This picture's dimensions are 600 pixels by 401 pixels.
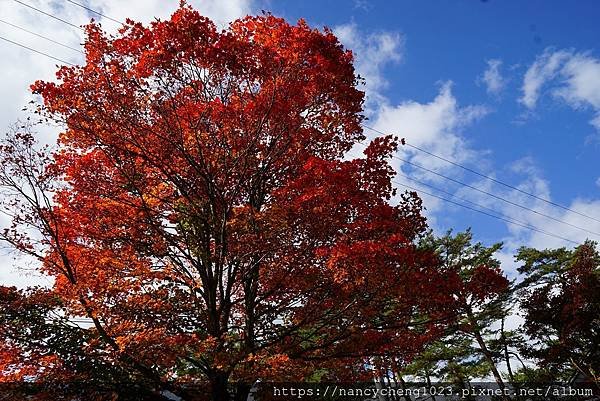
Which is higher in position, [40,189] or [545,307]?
[40,189]

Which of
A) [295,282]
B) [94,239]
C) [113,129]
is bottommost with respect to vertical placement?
[295,282]

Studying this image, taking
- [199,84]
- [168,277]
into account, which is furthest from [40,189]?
[199,84]

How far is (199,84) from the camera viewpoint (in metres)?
9.91

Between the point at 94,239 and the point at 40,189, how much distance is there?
65.6 inches

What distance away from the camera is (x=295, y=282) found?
10891 millimetres

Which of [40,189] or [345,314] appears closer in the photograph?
[40,189]

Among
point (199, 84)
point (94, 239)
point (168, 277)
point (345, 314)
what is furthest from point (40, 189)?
point (345, 314)

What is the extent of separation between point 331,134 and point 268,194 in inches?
99.7

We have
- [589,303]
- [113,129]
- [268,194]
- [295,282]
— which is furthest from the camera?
[589,303]

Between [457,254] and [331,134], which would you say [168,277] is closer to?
[331,134]

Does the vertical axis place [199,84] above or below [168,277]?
above

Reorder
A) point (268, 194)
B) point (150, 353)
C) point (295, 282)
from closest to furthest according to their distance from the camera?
point (150, 353) < point (295, 282) < point (268, 194)

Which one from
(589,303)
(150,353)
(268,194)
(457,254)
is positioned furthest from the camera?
(457,254)

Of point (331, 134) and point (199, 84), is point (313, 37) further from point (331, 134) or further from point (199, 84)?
point (199, 84)
